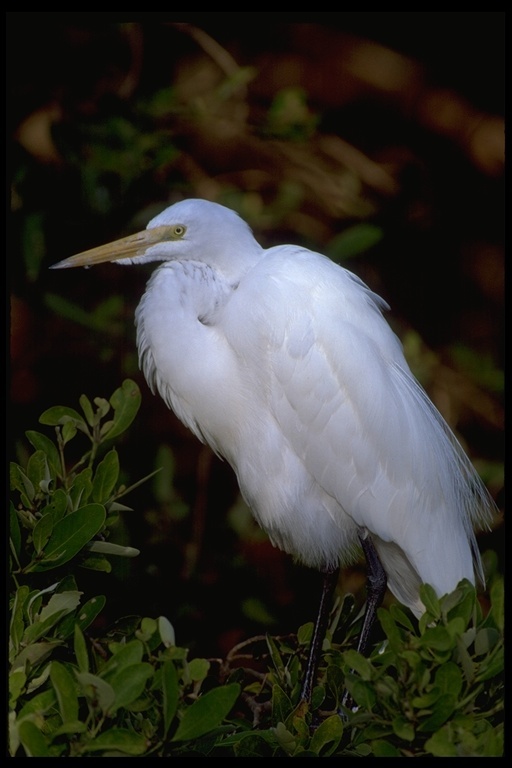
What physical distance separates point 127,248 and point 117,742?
2.76ft

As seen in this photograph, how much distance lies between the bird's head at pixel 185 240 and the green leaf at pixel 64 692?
75 centimetres

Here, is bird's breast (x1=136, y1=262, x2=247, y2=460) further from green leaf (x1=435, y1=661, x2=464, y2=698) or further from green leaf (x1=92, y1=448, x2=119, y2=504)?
green leaf (x1=435, y1=661, x2=464, y2=698)

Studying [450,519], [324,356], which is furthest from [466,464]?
[324,356]

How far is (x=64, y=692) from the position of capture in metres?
1.03

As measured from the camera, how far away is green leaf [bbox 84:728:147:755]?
1011 millimetres

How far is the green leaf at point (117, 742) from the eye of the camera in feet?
3.32

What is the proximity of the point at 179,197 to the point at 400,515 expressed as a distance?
112 centimetres

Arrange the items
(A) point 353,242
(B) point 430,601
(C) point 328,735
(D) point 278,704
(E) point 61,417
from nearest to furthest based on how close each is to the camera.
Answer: (B) point 430,601 → (C) point 328,735 → (D) point 278,704 → (E) point 61,417 → (A) point 353,242

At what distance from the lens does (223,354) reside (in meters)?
1.61

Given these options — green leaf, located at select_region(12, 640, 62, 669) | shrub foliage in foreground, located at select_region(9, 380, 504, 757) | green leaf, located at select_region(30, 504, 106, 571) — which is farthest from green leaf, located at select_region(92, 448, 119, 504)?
green leaf, located at select_region(12, 640, 62, 669)

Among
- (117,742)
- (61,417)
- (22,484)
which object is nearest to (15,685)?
(117,742)

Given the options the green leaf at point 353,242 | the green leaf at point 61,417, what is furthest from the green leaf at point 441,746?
the green leaf at point 353,242

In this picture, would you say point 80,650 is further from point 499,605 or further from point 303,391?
point 303,391

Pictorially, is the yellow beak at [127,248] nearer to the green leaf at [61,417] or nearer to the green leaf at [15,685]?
the green leaf at [61,417]
